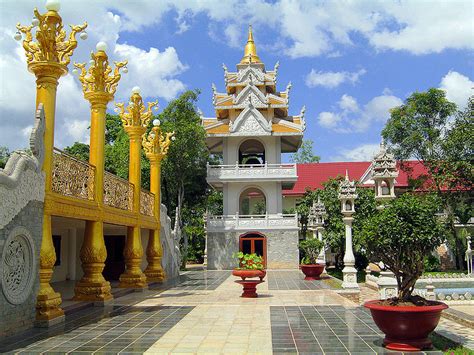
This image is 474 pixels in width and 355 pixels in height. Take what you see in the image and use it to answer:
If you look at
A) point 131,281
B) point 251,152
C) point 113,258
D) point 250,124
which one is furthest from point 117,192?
point 251,152

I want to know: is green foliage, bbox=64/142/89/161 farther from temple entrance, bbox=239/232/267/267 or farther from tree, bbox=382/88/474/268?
tree, bbox=382/88/474/268

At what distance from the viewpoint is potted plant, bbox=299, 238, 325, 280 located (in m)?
16.6

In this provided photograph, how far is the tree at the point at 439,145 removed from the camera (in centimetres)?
2298

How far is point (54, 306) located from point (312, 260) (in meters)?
11.6

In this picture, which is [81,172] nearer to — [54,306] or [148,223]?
[54,306]

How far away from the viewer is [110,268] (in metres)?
15.7

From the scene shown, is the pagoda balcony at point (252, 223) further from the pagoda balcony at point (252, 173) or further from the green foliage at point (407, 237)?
the green foliage at point (407, 237)

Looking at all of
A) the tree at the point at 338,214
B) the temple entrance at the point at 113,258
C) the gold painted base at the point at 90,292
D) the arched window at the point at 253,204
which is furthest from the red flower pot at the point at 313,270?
the arched window at the point at 253,204

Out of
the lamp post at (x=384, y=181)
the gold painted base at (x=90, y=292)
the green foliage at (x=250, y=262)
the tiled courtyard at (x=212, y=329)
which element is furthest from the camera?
the green foliage at (x=250, y=262)

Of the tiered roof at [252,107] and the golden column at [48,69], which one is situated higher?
the tiered roof at [252,107]

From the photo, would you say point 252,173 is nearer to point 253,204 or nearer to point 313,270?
point 313,270

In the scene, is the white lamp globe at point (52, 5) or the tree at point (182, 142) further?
the tree at point (182, 142)

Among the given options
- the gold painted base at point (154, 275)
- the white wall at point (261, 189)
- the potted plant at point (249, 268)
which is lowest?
the gold painted base at point (154, 275)

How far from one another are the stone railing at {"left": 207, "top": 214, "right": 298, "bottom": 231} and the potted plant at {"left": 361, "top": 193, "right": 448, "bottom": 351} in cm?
1794
